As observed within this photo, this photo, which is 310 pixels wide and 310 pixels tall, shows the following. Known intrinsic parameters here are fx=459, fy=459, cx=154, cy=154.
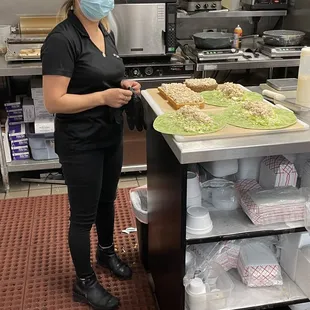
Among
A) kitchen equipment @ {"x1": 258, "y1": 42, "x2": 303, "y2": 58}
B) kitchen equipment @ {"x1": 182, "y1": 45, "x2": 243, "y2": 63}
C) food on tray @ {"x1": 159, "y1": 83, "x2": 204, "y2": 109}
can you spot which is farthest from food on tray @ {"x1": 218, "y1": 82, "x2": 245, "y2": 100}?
kitchen equipment @ {"x1": 258, "y1": 42, "x2": 303, "y2": 58}

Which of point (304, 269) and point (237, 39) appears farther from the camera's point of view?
point (237, 39)

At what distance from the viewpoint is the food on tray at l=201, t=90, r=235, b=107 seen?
1.73 metres

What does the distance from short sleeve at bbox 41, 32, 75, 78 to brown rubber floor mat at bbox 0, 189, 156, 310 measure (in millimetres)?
1091

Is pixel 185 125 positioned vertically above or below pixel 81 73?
below

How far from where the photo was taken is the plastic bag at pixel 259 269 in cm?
173

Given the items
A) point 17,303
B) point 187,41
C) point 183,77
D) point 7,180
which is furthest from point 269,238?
point 187,41

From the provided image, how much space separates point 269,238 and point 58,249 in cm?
119

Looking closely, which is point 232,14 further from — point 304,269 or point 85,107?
point 304,269

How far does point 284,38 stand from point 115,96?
1.94m

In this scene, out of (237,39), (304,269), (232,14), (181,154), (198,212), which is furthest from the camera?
(232,14)

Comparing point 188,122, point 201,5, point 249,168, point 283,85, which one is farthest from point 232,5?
point 188,122

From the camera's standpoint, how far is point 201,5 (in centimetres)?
340

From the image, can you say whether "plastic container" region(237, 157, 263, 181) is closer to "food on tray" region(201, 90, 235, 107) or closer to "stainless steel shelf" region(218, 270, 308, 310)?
"food on tray" region(201, 90, 235, 107)

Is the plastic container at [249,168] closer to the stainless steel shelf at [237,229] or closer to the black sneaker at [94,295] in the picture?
the stainless steel shelf at [237,229]
